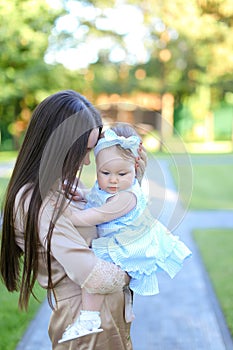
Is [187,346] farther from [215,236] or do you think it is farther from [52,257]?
[215,236]

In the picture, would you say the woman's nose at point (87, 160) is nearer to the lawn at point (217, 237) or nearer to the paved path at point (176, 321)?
the lawn at point (217, 237)

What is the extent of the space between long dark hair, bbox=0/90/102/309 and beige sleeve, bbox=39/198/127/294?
0.03 meters

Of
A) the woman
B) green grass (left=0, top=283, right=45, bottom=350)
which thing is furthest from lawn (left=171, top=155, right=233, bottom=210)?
the woman

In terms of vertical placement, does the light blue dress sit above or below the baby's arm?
below

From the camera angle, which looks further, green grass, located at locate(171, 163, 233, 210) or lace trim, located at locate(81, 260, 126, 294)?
green grass, located at locate(171, 163, 233, 210)

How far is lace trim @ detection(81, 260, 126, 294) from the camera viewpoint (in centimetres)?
186

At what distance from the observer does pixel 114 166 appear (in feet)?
6.31

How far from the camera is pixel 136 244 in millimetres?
1968

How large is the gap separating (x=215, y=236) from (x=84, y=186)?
18.7ft

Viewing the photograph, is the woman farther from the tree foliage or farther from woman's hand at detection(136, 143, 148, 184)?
the tree foliage

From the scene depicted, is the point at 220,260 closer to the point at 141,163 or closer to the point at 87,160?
the point at 141,163

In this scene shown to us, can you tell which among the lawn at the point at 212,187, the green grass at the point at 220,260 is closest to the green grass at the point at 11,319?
the green grass at the point at 220,260

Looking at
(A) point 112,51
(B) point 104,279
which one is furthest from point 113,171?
(A) point 112,51

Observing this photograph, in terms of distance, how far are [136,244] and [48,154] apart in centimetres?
44
